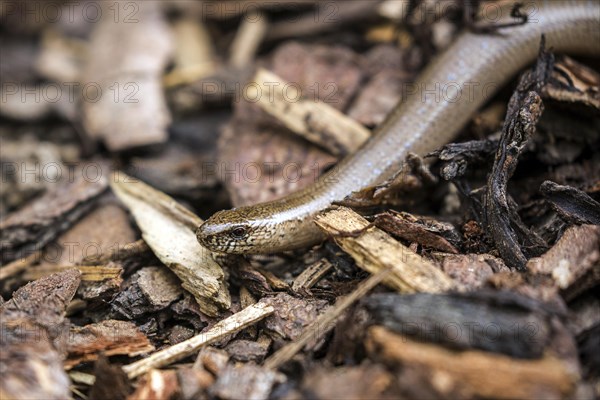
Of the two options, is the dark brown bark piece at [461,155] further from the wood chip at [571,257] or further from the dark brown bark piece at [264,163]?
the dark brown bark piece at [264,163]

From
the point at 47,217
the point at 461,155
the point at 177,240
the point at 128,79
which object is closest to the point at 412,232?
the point at 461,155

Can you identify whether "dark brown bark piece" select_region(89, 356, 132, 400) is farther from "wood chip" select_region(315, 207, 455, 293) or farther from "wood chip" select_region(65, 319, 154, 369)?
"wood chip" select_region(315, 207, 455, 293)

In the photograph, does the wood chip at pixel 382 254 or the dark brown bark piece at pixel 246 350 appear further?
the dark brown bark piece at pixel 246 350

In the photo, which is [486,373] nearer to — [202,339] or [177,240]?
[202,339]

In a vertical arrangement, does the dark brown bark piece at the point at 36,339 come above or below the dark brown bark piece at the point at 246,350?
above

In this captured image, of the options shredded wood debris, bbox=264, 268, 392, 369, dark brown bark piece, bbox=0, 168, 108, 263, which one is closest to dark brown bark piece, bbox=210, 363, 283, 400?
shredded wood debris, bbox=264, 268, 392, 369

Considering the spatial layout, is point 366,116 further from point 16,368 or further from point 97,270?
point 16,368

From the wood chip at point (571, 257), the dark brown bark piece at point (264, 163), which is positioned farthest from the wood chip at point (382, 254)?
the dark brown bark piece at point (264, 163)
